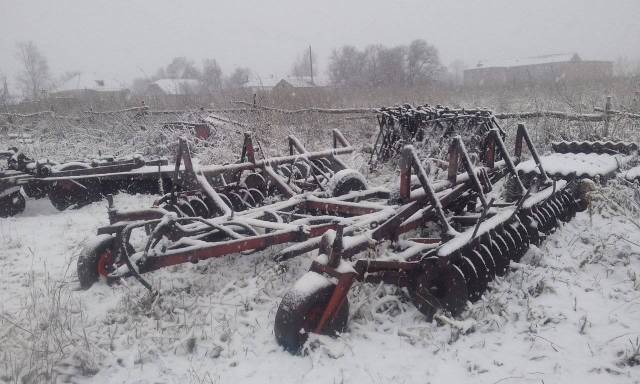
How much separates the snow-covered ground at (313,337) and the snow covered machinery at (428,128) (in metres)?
4.12

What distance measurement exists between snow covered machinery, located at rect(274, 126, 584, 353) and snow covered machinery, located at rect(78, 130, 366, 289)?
670 millimetres

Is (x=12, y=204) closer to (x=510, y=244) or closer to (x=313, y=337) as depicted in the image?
(x=313, y=337)

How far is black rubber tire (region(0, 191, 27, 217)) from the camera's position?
19.4 feet

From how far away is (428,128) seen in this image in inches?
338

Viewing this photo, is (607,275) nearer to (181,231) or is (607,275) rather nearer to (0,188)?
(181,231)

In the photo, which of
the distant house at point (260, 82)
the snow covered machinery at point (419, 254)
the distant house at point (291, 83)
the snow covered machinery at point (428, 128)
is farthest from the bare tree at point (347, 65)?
the snow covered machinery at point (419, 254)

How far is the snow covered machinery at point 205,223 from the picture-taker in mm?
3221

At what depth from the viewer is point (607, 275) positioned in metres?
3.63

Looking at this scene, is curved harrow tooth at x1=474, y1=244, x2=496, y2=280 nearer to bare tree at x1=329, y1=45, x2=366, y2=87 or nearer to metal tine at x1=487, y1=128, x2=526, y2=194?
metal tine at x1=487, y1=128, x2=526, y2=194

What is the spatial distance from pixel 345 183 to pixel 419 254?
1.83 m

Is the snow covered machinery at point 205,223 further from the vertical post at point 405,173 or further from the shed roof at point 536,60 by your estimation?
the shed roof at point 536,60

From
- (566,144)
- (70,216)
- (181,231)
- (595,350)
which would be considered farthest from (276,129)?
(595,350)

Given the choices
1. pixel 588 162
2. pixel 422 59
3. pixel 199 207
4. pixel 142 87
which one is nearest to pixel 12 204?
pixel 199 207

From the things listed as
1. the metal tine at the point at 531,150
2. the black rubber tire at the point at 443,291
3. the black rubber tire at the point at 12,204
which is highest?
the metal tine at the point at 531,150
